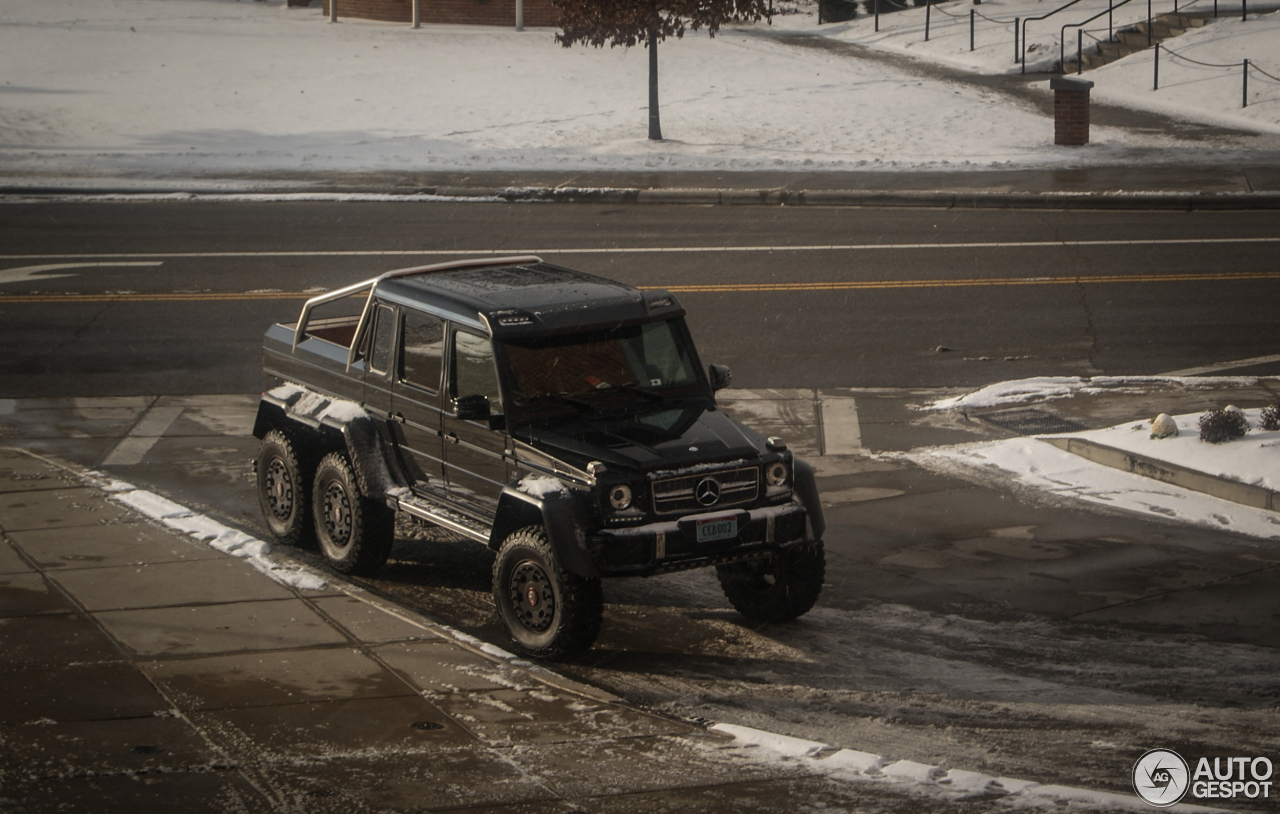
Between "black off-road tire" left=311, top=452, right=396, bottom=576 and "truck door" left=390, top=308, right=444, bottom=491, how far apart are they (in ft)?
1.24

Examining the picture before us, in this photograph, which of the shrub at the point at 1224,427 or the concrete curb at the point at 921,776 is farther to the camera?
the shrub at the point at 1224,427

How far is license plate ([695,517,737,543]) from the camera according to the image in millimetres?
7262

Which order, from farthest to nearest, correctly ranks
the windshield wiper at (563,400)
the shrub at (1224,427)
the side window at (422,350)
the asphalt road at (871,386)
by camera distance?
the shrub at (1224,427)
the side window at (422,350)
the windshield wiper at (563,400)
the asphalt road at (871,386)

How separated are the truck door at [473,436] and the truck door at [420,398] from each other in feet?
0.38

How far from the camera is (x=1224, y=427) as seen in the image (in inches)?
408

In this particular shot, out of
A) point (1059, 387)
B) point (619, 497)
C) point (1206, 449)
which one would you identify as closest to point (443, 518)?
point (619, 497)

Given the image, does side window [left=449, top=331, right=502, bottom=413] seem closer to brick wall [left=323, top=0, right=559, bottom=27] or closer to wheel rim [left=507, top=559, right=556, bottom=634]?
wheel rim [left=507, top=559, right=556, bottom=634]

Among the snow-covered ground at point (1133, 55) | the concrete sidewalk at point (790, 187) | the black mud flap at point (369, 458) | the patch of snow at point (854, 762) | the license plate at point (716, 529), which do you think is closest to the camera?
the patch of snow at point (854, 762)

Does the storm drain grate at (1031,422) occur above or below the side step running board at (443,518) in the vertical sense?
below

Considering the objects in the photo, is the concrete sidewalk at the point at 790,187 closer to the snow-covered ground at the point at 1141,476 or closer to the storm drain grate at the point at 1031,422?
the storm drain grate at the point at 1031,422

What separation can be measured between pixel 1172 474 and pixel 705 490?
453 centimetres

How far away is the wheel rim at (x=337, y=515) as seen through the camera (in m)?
8.67

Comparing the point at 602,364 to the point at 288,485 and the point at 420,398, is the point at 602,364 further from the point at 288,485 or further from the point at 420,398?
the point at 288,485

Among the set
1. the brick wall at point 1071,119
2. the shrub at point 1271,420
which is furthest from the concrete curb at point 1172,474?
the brick wall at point 1071,119
